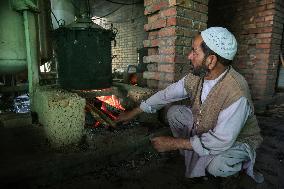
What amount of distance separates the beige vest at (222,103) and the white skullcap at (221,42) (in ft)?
0.59

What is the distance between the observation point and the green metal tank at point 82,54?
9.61 ft

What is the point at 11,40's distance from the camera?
2.70 meters

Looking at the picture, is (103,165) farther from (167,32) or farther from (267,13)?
(267,13)

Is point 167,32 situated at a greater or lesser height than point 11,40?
greater

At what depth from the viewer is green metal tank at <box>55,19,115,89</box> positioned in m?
2.93

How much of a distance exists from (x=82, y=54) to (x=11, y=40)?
85 centimetres

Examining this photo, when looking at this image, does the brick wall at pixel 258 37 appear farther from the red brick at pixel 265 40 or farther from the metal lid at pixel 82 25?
the metal lid at pixel 82 25

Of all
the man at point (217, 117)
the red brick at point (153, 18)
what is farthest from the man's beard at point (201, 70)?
the red brick at point (153, 18)

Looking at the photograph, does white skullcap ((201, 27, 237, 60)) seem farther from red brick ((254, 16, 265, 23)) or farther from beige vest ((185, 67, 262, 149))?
red brick ((254, 16, 265, 23))

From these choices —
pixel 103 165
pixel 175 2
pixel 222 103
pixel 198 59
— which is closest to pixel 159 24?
pixel 175 2

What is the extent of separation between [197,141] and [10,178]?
1658mm

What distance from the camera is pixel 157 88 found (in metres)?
3.28

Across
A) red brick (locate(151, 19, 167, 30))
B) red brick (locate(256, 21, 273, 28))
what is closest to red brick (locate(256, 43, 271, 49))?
red brick (locate(256, 21, 273, 28))

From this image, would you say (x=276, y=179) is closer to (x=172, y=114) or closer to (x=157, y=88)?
(x=172, y=114)
